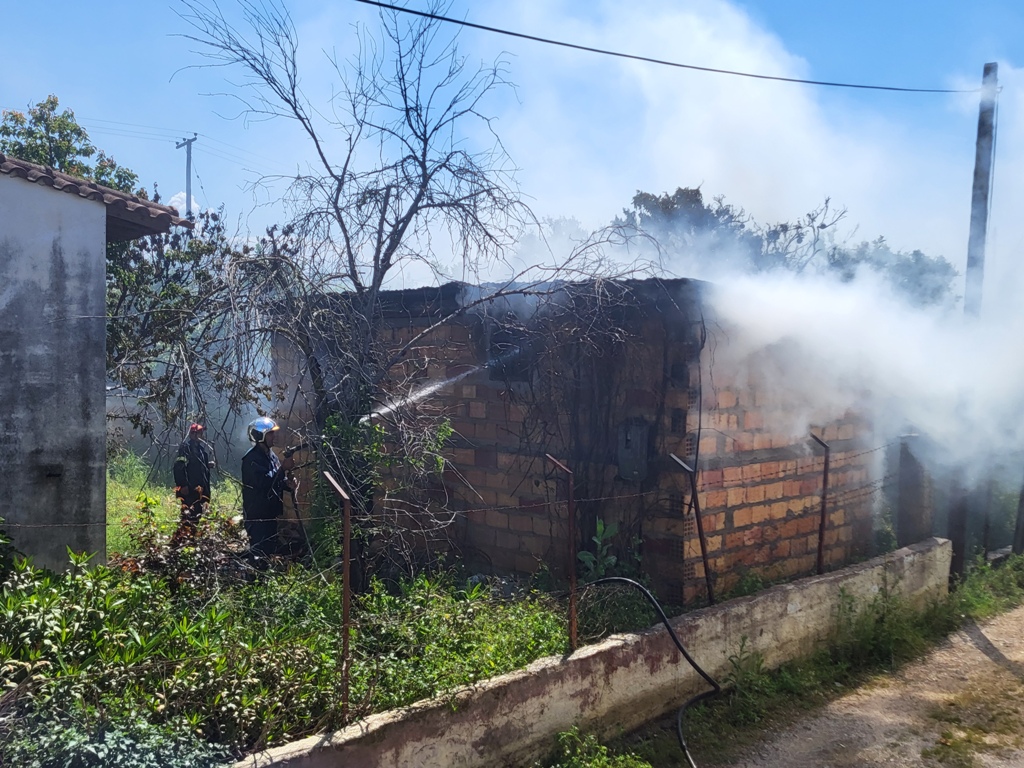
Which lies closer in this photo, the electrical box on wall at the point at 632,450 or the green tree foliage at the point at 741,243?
the electrical box on wall at the point at 632,450

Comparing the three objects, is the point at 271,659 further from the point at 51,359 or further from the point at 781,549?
the point at 781,549

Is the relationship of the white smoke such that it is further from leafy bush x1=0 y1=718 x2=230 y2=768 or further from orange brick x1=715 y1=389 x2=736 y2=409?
leafy bush x1=0 y1=718 x2=230 y2=768

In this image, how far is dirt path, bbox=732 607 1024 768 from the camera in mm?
5062

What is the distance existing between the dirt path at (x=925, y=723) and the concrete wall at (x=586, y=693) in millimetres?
650

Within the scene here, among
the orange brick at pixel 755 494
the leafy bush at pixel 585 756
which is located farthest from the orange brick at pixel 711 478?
the leafy bush at pixel 585 756

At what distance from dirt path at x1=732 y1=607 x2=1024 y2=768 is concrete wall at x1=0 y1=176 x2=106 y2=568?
527cm

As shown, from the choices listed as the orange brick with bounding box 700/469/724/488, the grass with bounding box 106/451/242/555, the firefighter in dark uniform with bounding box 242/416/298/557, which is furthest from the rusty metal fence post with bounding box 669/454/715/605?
the firefighter in dark uniform with bounding box 242/416/298/557

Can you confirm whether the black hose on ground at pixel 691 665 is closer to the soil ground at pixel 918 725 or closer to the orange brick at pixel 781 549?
the soil ground at pixel 918 725

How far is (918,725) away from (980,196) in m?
6.71

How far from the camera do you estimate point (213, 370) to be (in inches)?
193

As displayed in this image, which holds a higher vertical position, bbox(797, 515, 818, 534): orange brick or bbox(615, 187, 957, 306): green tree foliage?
bbox(615, 187, 957, 306): green tree foliage

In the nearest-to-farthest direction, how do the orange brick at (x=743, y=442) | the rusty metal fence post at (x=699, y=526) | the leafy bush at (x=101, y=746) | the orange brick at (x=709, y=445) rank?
the leafy bush at (x=101, y=746), the rusty metal fence post at (x=699, y=526), the orange brick at (x=709, y=445), the orange brick at (x=743, y=442)

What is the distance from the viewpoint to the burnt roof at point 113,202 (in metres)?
6.00

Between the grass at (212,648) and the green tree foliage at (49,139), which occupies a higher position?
the green tree foliage at (49,139)
